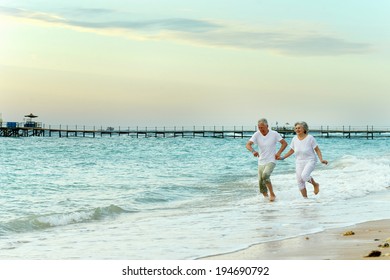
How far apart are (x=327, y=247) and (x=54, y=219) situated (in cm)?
542

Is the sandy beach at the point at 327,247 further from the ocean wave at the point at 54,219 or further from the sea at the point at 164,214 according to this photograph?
the ocean wave at the point at 54,219

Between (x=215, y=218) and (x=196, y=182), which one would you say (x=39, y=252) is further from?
(x=196, y=182)

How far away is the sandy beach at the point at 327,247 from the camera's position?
6.75m

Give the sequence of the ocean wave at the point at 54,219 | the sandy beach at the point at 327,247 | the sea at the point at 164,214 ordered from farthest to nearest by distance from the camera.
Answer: the ocean wave at the point at 54,219 < the sea at the point at 164,214 < the sandy beach at the point at 327,247

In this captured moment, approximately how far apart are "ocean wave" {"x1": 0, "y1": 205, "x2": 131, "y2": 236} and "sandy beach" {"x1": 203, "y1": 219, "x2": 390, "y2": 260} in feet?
14.4

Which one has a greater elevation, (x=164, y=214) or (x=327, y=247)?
(x=327, y=247)

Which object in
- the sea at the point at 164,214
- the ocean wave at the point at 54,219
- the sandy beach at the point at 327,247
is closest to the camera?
the sandy beach at the point at 327,247

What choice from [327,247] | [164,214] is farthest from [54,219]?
[327,247]

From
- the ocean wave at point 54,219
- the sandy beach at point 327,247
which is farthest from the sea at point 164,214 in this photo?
the sandy beach at point 327,247

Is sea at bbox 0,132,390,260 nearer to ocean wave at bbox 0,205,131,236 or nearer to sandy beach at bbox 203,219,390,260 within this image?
ocean wave at bbox 0,205,131,236

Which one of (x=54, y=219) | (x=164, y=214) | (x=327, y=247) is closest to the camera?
(x=327, y=247)

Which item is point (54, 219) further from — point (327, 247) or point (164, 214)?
point (327, 247)

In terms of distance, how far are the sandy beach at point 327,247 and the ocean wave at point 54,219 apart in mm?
4399

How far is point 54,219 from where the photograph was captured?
445 inches
